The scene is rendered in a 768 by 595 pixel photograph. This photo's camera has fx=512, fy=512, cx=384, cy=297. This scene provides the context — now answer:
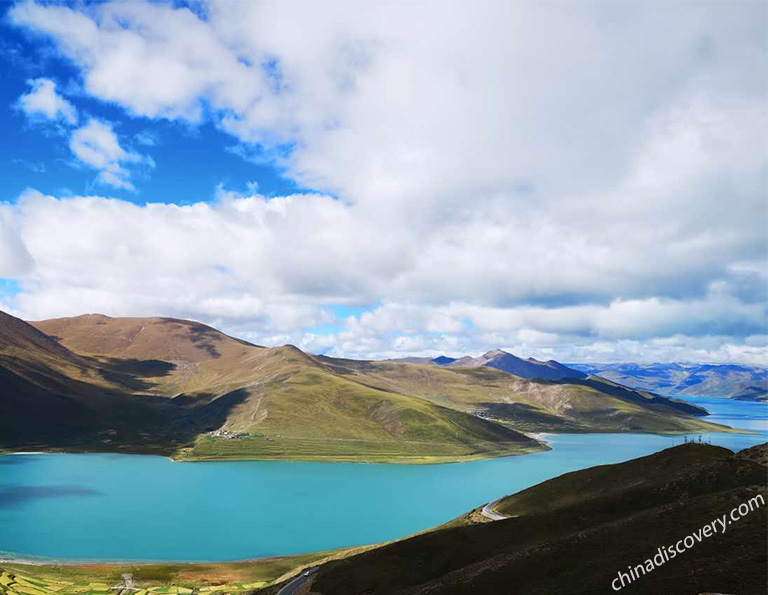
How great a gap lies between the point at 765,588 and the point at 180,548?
462ft

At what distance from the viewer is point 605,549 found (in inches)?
2154

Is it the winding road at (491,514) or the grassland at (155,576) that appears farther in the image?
the winding road at (491,514)

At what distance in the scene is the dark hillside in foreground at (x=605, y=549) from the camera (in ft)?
143

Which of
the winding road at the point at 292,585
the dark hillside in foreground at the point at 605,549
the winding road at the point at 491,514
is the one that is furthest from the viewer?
the winding road at the point at 491,514

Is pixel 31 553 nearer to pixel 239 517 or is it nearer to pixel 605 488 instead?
pixel 239 517

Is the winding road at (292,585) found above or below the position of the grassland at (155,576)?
above

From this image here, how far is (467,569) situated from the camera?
59.8 m

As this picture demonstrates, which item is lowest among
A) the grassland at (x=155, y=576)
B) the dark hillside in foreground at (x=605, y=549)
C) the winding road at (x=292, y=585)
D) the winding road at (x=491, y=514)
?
the grassland at (x=155, y=576)

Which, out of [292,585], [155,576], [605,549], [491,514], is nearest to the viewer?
[605,549]

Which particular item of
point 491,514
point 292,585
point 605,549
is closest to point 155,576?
point 292,585

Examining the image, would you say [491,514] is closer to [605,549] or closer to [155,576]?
[605,549]

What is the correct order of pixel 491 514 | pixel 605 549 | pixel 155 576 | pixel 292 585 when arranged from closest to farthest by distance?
pixel 605 549 → pixel 292 585 → pixel 491 514 → pixel 155 576

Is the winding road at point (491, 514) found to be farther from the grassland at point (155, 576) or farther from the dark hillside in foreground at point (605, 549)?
the grassland at point (155, 576)

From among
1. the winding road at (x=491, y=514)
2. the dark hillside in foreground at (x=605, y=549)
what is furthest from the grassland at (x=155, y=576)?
the dark hillside in foreground at (x=605, y=549)
